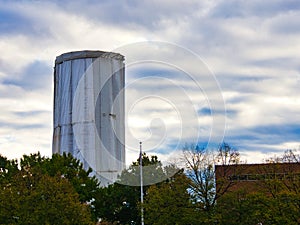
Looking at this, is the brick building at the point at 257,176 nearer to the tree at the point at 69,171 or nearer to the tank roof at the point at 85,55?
the tree at the point at 69,171

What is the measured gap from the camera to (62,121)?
78438 mm

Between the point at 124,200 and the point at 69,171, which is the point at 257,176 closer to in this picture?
the point at 124,200

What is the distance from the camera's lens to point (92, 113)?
77.4 metres

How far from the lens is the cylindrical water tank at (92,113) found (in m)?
76.7

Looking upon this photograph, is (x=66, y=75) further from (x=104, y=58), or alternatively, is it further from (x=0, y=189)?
(x=0, y=189)

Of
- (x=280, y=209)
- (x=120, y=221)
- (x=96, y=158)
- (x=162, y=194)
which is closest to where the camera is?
(x=280, y=209)

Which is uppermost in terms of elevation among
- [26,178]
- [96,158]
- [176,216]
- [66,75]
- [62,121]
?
[66,75]

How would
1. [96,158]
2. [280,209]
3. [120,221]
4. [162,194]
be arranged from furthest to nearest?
[96,158], [120,221], [162,194], [280,209]

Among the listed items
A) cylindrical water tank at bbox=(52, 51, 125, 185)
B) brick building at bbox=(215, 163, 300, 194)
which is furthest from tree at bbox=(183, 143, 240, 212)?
cylindrical water tank at bbox=(52, 51, 125, 185)

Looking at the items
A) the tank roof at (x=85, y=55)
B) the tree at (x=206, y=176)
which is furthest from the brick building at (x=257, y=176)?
the tank roof at (x=85, y=55)

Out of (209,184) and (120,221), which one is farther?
(120,221)

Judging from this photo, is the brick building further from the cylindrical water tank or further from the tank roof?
the tank roof

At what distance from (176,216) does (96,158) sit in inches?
1429

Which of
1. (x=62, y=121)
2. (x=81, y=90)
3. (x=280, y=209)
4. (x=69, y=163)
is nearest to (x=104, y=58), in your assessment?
(x=81, y=90)
